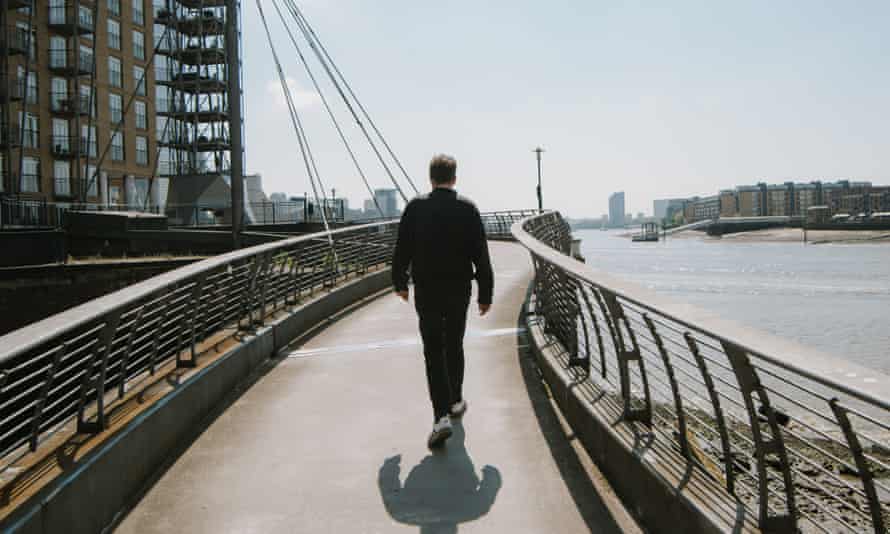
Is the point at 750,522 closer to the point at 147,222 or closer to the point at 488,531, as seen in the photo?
the point at 488,531

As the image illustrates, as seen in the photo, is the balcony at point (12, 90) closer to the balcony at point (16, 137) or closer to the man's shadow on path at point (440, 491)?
the balcony at point (16, 137)

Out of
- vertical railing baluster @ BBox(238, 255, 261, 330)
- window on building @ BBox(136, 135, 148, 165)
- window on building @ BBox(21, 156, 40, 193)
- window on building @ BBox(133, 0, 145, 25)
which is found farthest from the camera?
window on building @ BBox(133, 0, 145, 25)

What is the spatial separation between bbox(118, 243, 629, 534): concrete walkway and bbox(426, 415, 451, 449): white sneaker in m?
0.10

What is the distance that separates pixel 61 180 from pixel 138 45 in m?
13.2

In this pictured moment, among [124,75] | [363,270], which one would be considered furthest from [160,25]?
[363,270]

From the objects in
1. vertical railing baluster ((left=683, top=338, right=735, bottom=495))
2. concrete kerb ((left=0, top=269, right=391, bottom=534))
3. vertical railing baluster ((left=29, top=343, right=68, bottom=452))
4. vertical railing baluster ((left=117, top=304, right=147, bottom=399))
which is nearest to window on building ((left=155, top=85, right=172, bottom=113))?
concrete kerb ((left=0, top=269, right=391, bottom=534))

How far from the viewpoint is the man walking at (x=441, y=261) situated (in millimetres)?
5219

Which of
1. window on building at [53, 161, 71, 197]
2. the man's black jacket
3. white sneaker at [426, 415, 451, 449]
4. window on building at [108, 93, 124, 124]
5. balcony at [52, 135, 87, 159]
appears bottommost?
white sneaker at [426, 415, 451, 449]

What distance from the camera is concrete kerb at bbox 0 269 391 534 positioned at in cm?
350

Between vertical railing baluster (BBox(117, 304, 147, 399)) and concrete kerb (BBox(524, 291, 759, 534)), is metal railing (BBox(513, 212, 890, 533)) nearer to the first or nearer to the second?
concrete kerb (BBox(524, 291, 759, 534))

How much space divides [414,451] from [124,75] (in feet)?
167

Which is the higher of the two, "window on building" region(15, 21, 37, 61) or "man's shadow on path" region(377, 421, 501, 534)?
"window on building" region(15, 21, 37, 61)

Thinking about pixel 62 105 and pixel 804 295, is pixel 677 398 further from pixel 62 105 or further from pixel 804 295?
pixel 62 105

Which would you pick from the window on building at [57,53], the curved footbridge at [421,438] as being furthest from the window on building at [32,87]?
the curved footbridge at [421,438]
